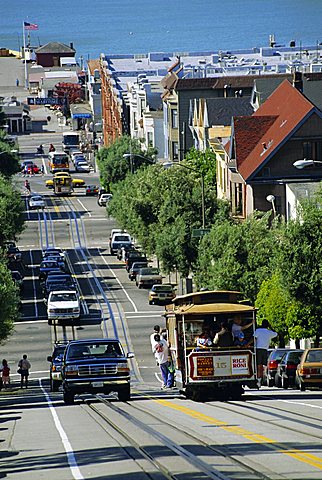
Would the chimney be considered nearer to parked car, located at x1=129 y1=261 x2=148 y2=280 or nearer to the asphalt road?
parked car, located at x1=129 y1=261 x2=148 y2=280

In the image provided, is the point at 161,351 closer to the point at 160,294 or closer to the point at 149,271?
the point at 160,294

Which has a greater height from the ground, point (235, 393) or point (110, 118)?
point (110, 118)

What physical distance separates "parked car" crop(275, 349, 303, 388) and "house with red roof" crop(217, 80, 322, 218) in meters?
25.8

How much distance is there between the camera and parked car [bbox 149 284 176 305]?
68.7 m

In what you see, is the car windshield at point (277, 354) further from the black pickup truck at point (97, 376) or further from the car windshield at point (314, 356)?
the black pickup truck at point (97, 376)

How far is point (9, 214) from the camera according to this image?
85812 mm

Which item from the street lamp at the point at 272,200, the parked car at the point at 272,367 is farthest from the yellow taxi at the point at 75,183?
the parked car at the point at 272,367

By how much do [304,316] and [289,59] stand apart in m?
92.5

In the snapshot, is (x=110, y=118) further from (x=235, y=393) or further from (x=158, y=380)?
(x=235, y=393)

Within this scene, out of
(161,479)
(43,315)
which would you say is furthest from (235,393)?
(43,315)

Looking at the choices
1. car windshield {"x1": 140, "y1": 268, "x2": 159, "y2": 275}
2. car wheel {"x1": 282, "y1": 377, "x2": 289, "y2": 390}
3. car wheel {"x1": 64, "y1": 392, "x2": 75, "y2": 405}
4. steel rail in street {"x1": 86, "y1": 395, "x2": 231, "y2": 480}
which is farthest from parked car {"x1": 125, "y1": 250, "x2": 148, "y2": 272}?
steel rail in street {"x1": 86, "y1": 395, "x2": 231, "y2": 480}

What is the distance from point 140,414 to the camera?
26422 millimetres

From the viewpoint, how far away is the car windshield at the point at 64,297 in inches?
2623

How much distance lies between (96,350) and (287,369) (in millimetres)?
8065
